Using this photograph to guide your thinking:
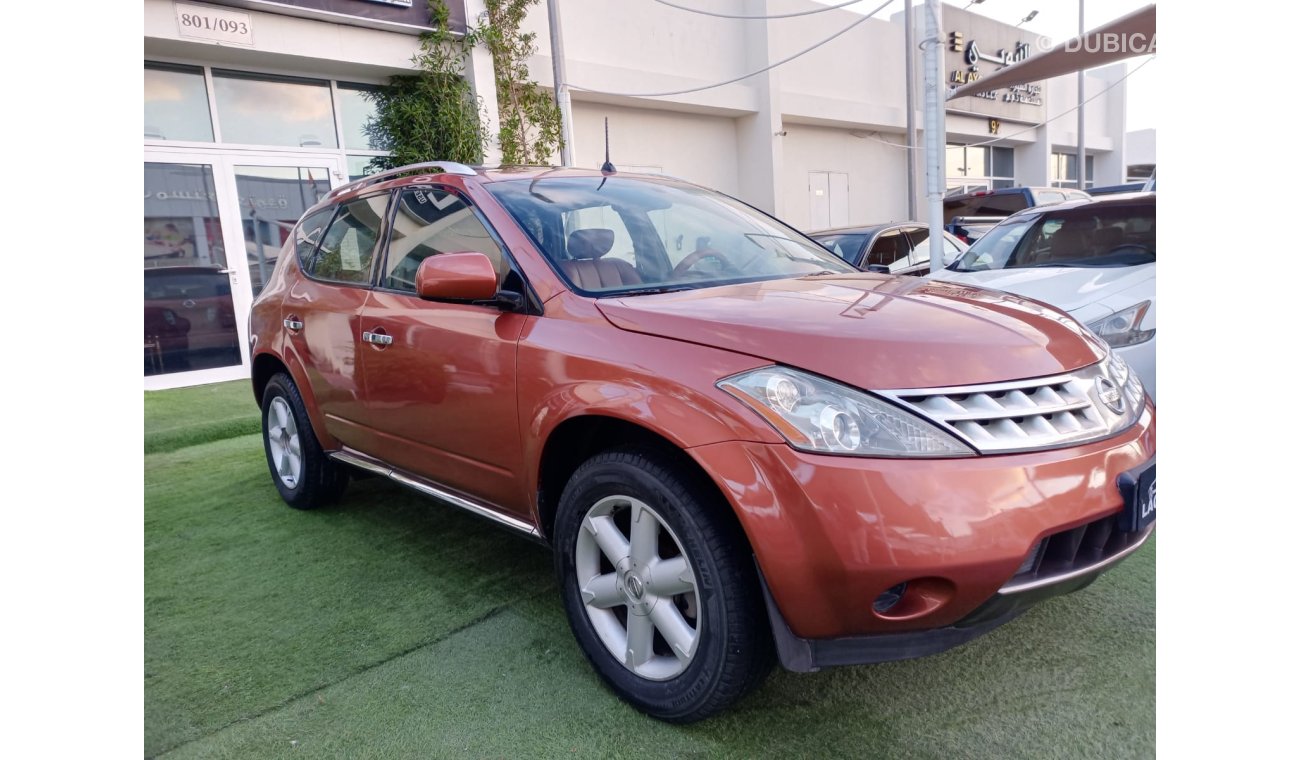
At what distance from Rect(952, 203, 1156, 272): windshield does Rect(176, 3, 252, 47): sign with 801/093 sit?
22.5ft

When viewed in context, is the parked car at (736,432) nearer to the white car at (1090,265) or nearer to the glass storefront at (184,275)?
the white car at (1090,265)

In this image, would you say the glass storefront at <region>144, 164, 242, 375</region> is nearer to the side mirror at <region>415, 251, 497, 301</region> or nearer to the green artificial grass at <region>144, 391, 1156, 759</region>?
the green artificial grass at <region>144, 391, 1156, 759</region>

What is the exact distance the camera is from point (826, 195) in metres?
15.9

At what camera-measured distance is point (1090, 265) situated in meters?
4.56

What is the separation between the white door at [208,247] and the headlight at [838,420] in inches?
293

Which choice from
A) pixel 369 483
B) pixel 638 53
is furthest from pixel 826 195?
pixel 369 483

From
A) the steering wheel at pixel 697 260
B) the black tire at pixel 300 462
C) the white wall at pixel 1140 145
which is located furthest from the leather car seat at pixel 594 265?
the white wall at pixel 1140 145

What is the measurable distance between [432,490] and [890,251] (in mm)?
5611

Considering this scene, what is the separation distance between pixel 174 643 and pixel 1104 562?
2837mm

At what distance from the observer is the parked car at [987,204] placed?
10617 millimetres

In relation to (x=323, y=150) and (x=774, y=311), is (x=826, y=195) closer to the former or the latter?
(x=323, y=150)

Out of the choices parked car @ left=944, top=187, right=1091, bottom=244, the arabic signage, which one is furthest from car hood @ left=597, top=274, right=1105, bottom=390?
the arabic signage

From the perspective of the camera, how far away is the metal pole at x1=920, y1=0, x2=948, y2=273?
594 cm

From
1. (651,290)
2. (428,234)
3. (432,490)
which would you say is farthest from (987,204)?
(432,490)
